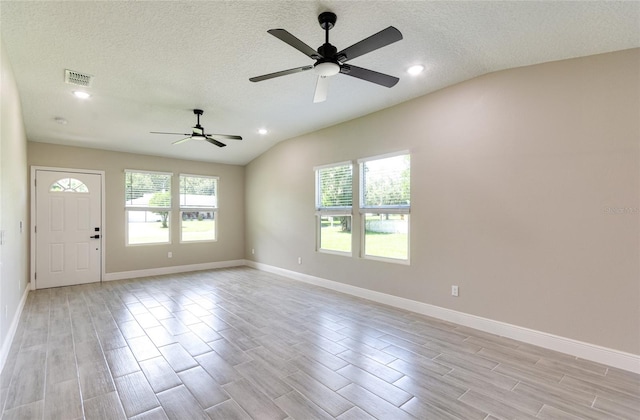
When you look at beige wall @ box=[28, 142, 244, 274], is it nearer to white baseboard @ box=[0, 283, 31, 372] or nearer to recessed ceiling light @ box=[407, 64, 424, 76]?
white baseboard @ box=[0, 283, 31, 372]

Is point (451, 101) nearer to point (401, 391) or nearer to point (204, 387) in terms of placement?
point (401, 391)

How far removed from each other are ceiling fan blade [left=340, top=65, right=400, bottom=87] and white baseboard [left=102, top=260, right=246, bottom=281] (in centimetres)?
595

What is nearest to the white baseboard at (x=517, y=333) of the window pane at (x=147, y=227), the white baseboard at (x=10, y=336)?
the white baseboard at (x=10, y=336)

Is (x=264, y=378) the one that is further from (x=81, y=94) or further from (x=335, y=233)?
(x=81, y=94)

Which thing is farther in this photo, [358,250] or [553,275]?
[358,250]

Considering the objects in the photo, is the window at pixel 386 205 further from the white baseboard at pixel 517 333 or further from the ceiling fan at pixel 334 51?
the ceiling fan at pixel 334 51

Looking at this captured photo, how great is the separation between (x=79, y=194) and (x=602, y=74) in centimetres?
767

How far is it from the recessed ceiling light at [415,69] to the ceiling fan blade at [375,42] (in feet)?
4.34

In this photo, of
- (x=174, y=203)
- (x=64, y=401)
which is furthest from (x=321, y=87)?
(x=174, y=203)

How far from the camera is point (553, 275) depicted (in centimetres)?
300

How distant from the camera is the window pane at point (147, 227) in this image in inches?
247

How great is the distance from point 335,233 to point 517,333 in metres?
2.94

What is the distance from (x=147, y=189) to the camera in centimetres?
646

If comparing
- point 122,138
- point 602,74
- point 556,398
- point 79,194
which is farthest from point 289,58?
point 79,194
